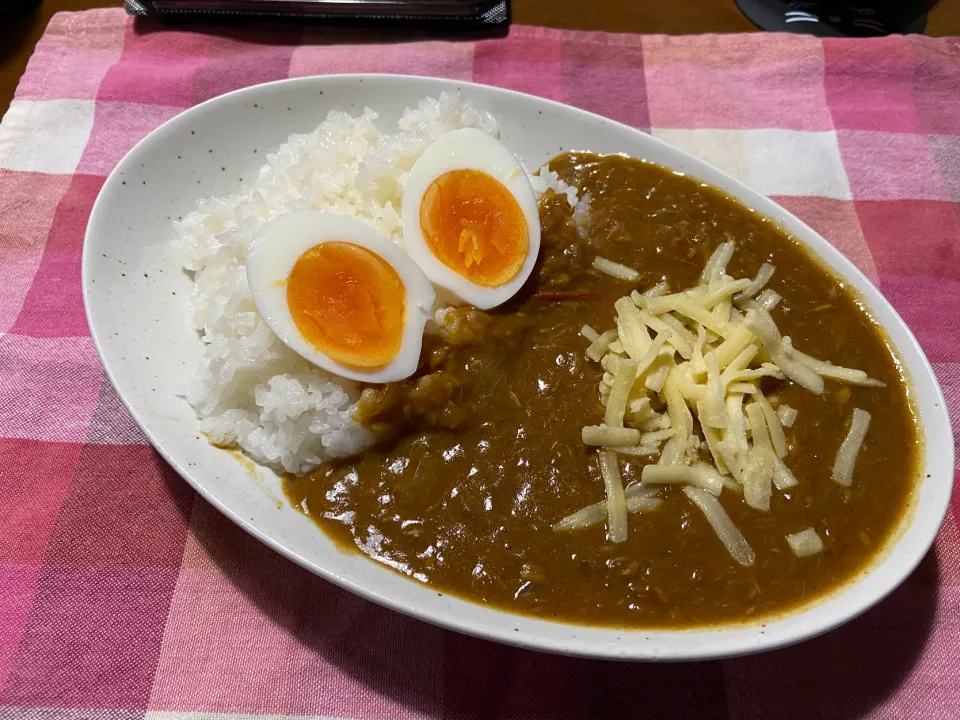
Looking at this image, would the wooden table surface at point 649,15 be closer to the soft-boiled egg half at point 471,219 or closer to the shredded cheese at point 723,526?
the soft-boiled egg half at point 471,219

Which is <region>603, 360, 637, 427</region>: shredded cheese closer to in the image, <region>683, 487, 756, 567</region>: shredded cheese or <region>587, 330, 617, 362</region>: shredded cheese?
<region>587, 330, 617, 362</region>: shredded cheese

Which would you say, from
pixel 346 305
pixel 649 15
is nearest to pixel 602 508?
pixel 346 305

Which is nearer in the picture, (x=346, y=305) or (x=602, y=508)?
(x=602, y=508)

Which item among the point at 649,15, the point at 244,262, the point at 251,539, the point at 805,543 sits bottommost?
the point at 251,539

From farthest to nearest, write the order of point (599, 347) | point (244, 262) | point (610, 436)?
point (244, 262) < point (599, 347) < point (610, 436)

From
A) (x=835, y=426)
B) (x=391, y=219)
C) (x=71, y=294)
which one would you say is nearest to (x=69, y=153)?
(x=71, y=294)

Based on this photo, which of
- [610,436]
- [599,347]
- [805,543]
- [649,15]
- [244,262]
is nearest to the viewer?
[805,543]

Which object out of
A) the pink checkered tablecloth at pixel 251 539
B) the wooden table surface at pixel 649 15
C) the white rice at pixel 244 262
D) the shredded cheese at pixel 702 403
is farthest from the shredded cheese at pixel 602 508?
the wooden table surface at pixel 649 15

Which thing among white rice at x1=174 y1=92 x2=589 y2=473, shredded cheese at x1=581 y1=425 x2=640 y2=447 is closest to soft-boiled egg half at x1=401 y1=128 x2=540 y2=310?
white rice at x1=174 y1=92 x2=589 y2=473

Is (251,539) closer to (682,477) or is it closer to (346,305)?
(346,305)
